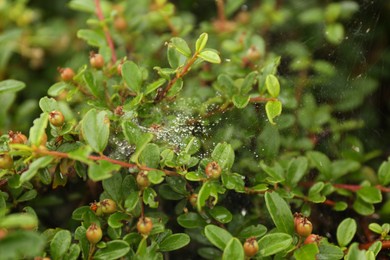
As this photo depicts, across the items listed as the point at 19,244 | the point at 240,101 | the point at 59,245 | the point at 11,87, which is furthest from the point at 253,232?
the point at 11,87

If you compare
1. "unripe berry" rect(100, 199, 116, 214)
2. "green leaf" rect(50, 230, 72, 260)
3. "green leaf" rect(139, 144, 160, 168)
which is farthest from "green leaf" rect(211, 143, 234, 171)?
"green leaf" rect(50, 230, 72, 260)

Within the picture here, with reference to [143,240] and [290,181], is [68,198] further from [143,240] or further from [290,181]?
[290,181]

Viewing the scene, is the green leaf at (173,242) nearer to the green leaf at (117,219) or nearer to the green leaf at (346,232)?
the green leaf at (117,219)

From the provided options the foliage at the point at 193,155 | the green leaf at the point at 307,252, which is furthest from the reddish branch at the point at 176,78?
the green leaf at the point at 307,252

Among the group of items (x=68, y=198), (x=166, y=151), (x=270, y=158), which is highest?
(x=166, y=151)

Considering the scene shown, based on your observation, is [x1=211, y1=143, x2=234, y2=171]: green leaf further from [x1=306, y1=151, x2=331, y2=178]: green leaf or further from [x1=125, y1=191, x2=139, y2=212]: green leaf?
[x1=306, y1=151, x2=331, y2=178]: green leaf

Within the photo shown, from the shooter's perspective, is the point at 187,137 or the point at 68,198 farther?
the point at 68,198

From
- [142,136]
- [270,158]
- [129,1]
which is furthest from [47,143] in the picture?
[129,1]
